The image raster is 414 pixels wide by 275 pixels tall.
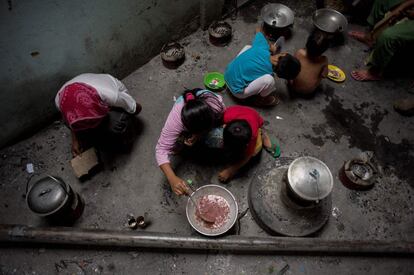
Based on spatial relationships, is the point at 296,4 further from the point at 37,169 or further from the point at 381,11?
the point at 37,169

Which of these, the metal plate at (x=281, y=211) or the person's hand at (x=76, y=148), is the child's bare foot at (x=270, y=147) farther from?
the person's hand at (x=76, y=148)

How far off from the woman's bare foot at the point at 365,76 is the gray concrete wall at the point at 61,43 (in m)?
2.48

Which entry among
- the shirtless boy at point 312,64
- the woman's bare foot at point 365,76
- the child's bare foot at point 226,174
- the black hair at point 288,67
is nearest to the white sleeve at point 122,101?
the child's bare foot at point 226,174

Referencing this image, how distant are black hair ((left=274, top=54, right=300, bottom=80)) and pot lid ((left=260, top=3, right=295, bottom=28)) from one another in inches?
49.7

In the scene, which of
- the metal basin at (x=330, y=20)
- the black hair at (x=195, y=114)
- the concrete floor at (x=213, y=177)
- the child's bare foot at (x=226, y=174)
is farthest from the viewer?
the metal basin at (x=330, y=20)

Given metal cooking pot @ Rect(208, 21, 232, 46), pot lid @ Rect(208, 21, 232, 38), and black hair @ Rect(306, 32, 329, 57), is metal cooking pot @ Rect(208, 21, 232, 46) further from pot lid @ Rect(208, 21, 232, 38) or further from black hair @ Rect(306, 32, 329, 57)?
black hair @ Rect(306, 32, 329, 57)

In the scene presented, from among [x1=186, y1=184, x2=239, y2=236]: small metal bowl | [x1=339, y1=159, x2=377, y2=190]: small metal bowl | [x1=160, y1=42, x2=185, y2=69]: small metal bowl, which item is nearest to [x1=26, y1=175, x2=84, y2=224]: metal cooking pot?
[x1=186, y1=184, x2=239, y2=236]: small metal bowl

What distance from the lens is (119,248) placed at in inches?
114

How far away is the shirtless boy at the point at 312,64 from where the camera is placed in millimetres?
3338

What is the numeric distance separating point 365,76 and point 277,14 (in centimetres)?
157

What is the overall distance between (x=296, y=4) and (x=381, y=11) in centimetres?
131

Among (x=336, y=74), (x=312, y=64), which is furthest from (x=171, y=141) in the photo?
(x=336, y=74)

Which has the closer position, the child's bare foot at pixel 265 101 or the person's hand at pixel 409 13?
the child's bare foot at pixel 265 101

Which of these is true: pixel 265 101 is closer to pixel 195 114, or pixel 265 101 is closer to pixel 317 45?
pixel 317 45
